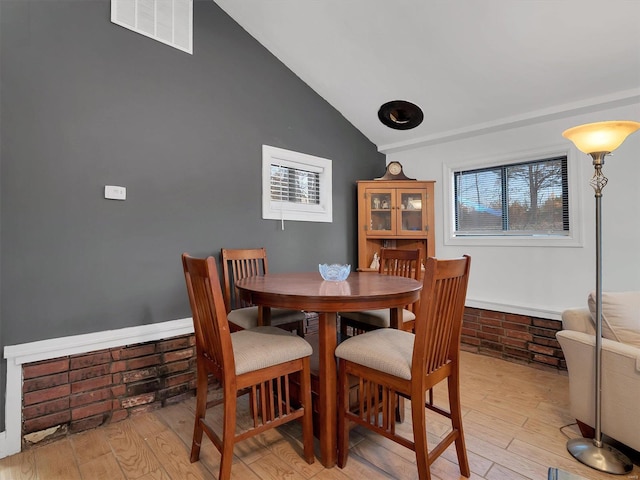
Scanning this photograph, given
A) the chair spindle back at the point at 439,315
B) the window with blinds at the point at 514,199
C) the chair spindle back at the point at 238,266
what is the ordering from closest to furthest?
the chair spindle back at the point at 439,315 < the chair spindle back at the point at 238,266 < the window with blinds at the point at 514,199

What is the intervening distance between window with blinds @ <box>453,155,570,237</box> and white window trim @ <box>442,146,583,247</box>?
0.19 feet

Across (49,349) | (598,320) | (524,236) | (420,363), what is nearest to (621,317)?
(598,320)

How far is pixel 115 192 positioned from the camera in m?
2.11

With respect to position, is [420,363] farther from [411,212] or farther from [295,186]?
[411,212]

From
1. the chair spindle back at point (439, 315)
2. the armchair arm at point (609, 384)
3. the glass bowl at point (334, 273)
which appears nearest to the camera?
the chair spindle back at point (439, 315)

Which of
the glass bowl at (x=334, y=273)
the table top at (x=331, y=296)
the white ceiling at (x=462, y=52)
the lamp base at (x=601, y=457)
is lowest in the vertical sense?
the lamp base at (x=601, y=457)

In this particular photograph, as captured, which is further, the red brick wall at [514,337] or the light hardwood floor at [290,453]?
the red brick wall at [514,337]

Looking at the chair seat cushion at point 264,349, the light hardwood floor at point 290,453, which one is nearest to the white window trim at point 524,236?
the light hardwood floor at point 290,453

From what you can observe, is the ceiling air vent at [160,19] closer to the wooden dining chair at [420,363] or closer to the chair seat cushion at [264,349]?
the chair seat cushion at [264,349]

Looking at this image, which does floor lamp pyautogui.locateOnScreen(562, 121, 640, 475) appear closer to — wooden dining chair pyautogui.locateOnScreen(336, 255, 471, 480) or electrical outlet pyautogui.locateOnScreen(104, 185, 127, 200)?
wooden dining chair pyautogui.locateOnScreen(336, 255, 471, 480)

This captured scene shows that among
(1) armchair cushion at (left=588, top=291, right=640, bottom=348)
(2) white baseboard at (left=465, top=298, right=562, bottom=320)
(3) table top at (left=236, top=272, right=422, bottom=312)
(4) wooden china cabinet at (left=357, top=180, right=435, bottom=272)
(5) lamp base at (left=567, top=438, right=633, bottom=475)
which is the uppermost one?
(4) wooden china cabinet at (left=357, top=180, right=435, bottom=272)

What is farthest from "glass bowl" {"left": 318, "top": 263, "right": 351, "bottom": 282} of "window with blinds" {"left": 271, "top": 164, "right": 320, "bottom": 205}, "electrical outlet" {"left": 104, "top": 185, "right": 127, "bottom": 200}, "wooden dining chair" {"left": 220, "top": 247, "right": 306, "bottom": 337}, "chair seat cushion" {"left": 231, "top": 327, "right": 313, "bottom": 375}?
"electrical outlet" {"left": 104, "top": 185, "right": 127, "bottom": 200}

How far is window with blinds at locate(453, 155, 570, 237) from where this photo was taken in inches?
115

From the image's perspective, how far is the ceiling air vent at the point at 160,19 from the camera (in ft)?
7.12
